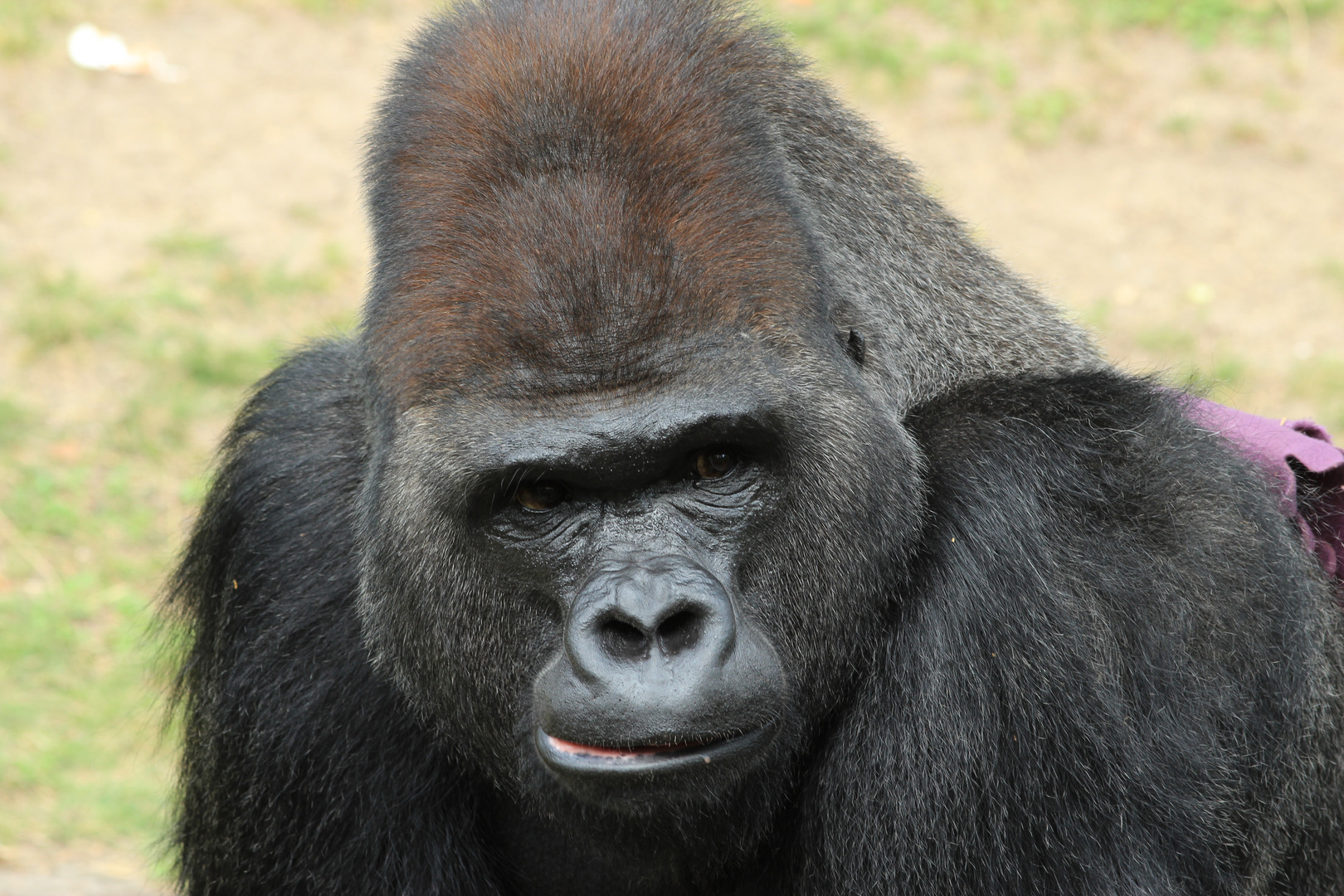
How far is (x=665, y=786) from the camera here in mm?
3053

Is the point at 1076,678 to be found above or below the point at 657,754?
above

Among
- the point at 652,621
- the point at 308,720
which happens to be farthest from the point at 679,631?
the point at 308,720

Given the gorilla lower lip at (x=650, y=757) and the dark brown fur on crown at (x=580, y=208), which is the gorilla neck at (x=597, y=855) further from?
the dark brown fur on crown at (x=580, y=208)

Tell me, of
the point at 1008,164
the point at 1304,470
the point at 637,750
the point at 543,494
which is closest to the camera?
the point at 637,750

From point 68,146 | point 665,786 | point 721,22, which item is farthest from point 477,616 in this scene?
point 68,146

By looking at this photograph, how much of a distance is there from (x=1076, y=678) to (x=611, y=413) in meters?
1.20

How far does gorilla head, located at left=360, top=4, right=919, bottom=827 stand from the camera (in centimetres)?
317

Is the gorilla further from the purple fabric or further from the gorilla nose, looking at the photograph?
the purple fabric

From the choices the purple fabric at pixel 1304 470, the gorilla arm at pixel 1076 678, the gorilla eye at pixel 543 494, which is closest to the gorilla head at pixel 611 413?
the gorilla eye at pixel 543 494

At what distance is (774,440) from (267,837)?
5.96ft

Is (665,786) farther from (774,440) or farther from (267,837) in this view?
(267,837)

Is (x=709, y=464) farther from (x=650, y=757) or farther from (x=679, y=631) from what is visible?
(x=650, y=757)

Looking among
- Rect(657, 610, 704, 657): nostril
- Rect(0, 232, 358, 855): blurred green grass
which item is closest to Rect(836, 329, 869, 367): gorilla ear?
Rect(657, 610, 704, 657): nostril

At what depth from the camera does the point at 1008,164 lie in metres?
11.1
